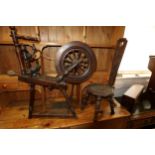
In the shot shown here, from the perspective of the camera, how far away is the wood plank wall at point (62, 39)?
1.35 m

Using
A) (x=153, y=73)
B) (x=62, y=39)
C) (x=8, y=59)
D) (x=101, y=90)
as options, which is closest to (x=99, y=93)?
(x=101, y=90)

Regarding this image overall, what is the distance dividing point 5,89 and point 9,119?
0.33m

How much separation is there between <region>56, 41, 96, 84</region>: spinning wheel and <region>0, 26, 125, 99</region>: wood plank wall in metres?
0.23

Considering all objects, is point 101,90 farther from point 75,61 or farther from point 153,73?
point 153,73

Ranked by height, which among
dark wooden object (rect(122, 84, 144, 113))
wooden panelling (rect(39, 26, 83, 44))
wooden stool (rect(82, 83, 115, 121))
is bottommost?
dark wooden object (rect(122, 84, 144, 113))

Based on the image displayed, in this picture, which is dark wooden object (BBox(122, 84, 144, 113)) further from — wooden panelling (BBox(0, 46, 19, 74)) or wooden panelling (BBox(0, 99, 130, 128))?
wooden panelling (BBox(0, 46, 19, 74))

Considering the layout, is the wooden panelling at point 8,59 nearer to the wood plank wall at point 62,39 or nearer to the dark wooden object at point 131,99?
the wood plank wall at point 62,39

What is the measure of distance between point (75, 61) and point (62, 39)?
0.49 metres

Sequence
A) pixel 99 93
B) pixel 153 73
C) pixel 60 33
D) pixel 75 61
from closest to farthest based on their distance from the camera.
A: pixel 75 61, pixel 99 93, pixel 60 33, pixel 153 73

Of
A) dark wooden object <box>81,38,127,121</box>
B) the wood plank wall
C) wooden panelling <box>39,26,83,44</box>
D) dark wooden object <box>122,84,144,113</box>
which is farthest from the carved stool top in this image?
wooden panelling <box>39,26,83,44</box>

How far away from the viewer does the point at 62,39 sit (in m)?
1.47

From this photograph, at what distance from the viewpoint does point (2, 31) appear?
1.31 meters

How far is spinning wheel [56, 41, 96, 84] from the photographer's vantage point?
3.64 feet
